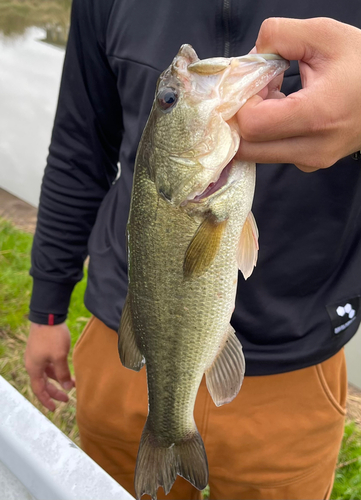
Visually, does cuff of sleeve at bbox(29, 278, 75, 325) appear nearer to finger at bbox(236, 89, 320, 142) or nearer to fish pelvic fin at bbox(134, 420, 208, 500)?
fish pelvic fin at bbox(134, 420, 208, 500)

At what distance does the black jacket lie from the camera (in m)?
1.45

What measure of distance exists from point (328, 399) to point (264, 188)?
85cm

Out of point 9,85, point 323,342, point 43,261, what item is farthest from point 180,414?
point 9,85

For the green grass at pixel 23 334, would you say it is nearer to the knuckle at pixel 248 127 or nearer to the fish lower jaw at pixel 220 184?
the fish lower jaw at pixel 220 184

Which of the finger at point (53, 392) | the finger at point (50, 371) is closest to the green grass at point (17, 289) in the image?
the finger at point (53, 392)

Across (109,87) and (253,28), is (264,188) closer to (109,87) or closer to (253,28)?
(253,28)

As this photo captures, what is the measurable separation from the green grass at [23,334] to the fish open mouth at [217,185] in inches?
91.4

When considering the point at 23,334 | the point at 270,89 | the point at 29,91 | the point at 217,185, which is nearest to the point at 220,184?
the point at 217,185

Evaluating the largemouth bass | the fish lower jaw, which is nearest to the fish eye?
the largemouth bass

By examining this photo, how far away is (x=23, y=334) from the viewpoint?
3.86 metres

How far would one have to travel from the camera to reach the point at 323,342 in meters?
1.66

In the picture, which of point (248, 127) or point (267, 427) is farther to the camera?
point (267, 427)

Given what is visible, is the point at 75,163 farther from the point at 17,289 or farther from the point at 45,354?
the point at 17,289

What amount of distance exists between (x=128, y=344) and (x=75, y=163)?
98 cm
